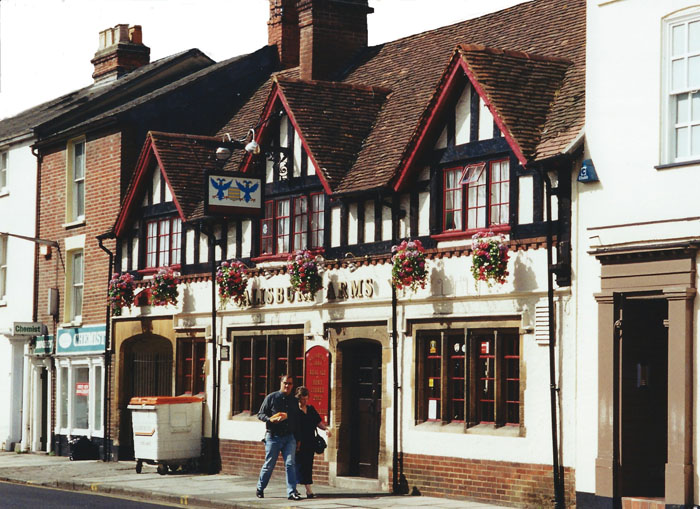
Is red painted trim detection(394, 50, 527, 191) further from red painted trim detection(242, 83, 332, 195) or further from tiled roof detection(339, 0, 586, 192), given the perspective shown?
red painted trim detection(242, 83, 332, 195)

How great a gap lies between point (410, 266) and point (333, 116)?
487cm

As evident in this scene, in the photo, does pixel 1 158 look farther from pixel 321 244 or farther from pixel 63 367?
pixel 321 244

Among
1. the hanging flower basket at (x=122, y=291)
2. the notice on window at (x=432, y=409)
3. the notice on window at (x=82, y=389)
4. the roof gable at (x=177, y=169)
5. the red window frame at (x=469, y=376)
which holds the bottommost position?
the notice on window at (x=82, y=389)

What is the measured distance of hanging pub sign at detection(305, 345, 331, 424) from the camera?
2348cm

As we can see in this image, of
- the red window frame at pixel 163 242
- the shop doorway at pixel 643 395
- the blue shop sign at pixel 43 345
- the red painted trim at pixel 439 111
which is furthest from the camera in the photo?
the blue shop sign at pixel 43 345

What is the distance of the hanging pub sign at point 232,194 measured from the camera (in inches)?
969

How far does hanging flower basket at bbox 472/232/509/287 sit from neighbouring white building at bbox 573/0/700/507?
4.22ft

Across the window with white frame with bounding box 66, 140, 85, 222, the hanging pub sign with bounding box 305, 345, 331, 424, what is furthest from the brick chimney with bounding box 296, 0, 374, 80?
the hanging pub sign with bounding box 305, 345, 331, 424

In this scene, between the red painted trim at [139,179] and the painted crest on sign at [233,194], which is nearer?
the painted crest on sign at [233,194]

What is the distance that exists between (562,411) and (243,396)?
29.7ft

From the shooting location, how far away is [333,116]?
2461 centimetres

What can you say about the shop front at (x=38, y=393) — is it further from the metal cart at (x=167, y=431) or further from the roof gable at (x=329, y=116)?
the roof gable at (x=329, y=116)

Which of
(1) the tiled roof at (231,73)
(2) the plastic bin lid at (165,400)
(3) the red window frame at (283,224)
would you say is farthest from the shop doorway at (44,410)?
(3) the red window frame at (283,224)

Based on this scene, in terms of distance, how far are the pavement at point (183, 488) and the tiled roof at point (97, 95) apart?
28.8 ft
